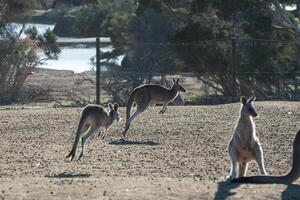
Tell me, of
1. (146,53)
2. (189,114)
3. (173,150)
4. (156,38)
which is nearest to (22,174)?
(173,150)

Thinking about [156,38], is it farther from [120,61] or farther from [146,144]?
[146,144]

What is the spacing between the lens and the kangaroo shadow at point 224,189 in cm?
973

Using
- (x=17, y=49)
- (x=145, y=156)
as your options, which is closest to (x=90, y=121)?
(x=145, y=156)

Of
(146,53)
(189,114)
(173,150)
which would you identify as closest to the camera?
(173,150)

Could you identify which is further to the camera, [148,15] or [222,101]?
[148,15]

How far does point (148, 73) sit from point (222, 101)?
258cm

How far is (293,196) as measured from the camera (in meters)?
9.88

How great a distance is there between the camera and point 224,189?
10.1m

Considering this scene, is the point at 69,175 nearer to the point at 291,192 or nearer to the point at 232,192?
the point at 232,192

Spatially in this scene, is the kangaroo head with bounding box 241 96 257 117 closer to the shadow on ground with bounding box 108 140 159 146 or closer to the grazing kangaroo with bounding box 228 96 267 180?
the grazing kangaroo with bounding box 228 96 267 180

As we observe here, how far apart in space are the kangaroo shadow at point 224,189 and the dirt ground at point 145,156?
13mm

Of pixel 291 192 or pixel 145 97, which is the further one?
pixel 145 97

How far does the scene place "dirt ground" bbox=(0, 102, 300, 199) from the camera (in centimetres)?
995

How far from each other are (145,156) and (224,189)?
3.81 metres
